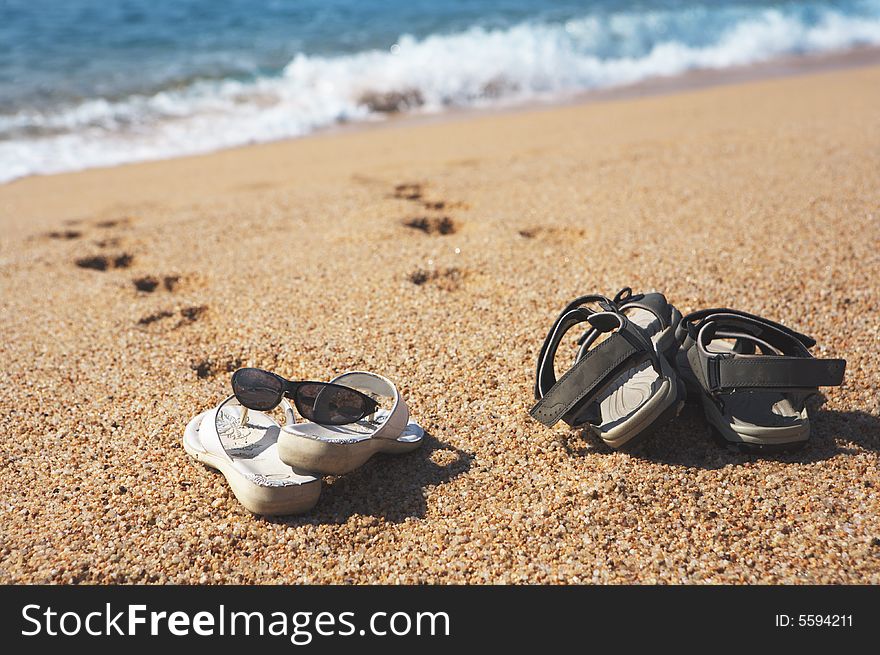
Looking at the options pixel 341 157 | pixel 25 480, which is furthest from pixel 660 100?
pixel 25 480

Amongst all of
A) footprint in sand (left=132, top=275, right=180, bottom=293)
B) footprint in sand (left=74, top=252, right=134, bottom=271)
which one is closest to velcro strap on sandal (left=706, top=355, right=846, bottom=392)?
footprint in sand (left=132, top=275, right=180, bottom=293)

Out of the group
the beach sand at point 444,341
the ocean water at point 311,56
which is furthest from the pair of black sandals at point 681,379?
the ocean water at point 311,56

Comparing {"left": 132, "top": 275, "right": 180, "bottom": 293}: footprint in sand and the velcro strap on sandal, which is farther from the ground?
the velcro strap on sandal

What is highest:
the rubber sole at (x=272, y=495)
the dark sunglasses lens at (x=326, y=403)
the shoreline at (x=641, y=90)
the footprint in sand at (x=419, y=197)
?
the shoreline at (x=641, y=90)

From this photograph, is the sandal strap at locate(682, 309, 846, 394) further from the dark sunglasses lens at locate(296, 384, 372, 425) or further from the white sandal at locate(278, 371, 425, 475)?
the dark sunglasses lens at locate(296, 384, 372, 425)

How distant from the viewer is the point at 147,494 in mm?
2158

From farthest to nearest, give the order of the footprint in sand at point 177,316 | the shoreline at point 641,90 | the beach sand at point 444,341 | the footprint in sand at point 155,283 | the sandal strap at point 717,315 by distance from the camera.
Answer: the shoreline at point 641,90
the footprint in sand at point 155,283
the footprint in sand at point 177,316
the sandal strap at point 717,315
the beach sand at point 444,341

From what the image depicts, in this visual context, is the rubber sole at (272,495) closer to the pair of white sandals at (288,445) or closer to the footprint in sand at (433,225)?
the pair of white sandals at (288,445)

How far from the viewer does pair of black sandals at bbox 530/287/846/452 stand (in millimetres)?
2094

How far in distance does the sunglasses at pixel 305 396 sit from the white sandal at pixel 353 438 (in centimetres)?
4

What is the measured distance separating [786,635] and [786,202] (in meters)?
3.05

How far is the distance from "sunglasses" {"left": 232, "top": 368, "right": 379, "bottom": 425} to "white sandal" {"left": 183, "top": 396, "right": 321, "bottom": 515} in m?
0.06

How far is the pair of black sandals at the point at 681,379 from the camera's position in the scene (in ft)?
6.87

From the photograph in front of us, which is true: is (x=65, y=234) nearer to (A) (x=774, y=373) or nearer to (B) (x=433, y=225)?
(B) (x=433, y=225)
